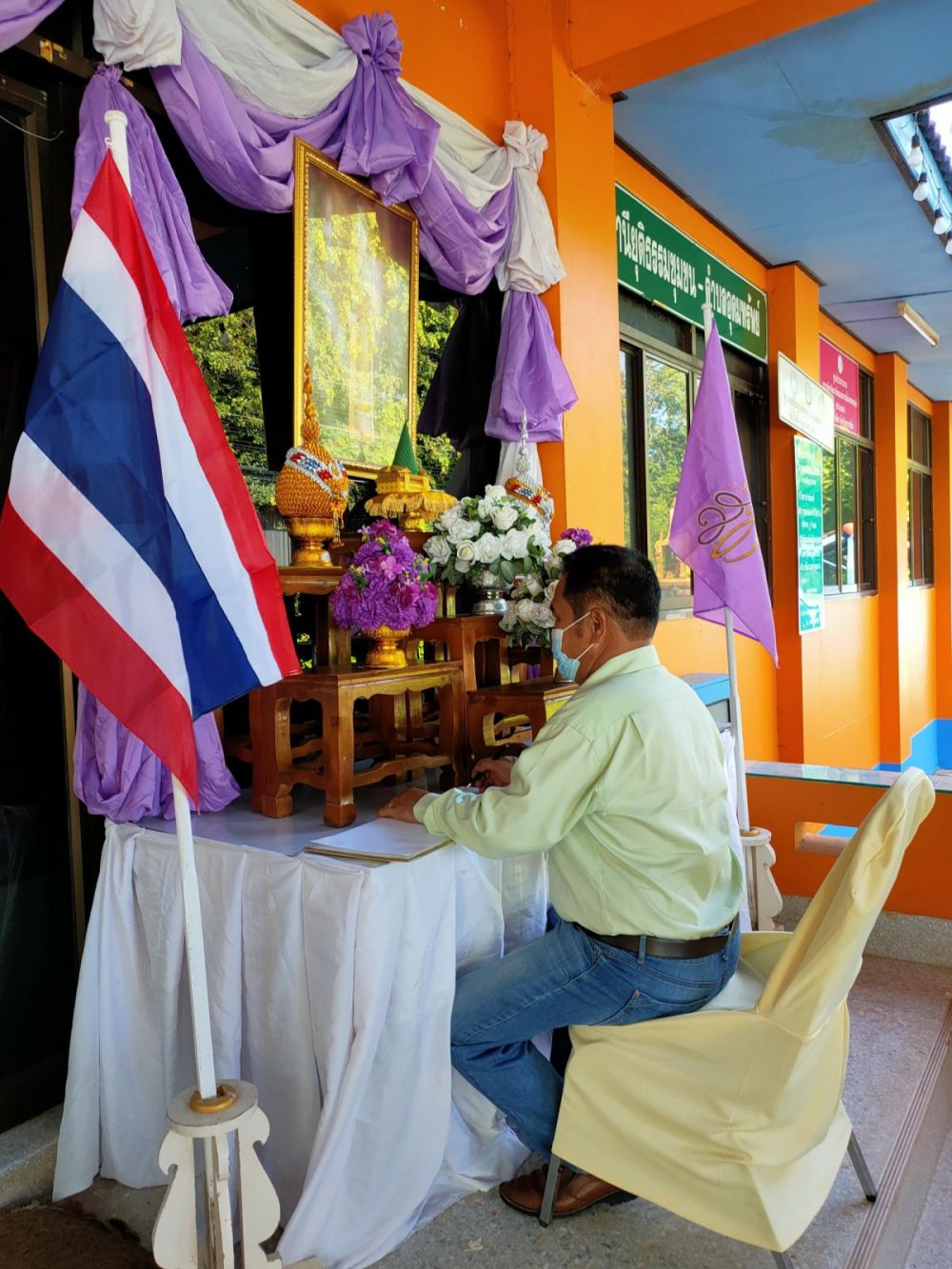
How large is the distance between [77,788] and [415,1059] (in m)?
0.91

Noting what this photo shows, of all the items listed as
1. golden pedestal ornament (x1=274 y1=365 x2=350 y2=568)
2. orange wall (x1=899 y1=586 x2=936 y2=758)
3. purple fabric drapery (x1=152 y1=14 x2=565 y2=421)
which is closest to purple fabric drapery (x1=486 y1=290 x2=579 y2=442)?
purple fabric drapery (x1=152 y1=14 x2=565 y2=421)

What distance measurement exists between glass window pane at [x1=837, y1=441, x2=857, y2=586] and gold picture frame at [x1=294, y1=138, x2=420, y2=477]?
6.12m

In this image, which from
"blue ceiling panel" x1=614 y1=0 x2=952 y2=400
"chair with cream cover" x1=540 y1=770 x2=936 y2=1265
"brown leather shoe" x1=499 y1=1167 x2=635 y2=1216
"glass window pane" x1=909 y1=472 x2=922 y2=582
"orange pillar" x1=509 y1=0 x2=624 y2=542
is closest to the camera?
"chair with cream cover" x1=540 y1=770 x2=936 y2=1265

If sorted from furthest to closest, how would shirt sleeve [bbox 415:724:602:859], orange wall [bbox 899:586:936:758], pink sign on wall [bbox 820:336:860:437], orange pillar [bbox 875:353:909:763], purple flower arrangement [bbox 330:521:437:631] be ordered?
orange wall [bbox 899:586:936:758]
orange pillar [bbox 875:353:909:763]
pink sign on wall [bbox 820:336:860:437]
purple flower arrangement [bbox 330:521:437:631]
shirt sleeve [bbox 415:724:602:859]

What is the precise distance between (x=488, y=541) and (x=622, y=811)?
94cm

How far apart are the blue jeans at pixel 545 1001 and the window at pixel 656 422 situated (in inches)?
128

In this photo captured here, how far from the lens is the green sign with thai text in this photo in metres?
4.44

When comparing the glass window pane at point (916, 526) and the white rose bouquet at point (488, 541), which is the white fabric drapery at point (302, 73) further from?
the glass window pane at point (916, 526)

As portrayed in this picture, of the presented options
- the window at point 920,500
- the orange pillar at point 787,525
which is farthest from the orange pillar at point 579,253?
the window at point 920,500

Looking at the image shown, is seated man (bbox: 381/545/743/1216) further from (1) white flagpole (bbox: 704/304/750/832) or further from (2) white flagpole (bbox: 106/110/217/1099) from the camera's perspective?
(1) white flagpole (bbox: 704/304/750/832)

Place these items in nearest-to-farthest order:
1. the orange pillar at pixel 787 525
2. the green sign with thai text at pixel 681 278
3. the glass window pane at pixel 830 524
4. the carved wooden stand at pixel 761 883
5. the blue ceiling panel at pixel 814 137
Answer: the carved wooden stand at pixel 761 883
the blue ceiling panel at pixel 814 137
the green sign with thai text at pixel 681 278
the orange pillar at pixel 787 525
the glass window pane at pixel 830 524

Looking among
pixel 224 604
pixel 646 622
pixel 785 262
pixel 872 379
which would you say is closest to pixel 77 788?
pixel 224 604

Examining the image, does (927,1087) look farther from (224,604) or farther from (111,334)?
(111,334)

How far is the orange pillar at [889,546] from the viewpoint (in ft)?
29.2
